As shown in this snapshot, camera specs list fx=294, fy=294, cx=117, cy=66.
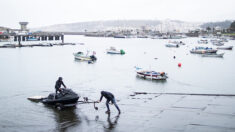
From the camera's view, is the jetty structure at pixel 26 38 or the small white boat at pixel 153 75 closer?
the small white boat at pixel 153 75

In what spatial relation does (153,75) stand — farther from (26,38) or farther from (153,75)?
(26,38)

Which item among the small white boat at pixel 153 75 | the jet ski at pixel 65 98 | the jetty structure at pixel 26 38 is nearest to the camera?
the jet ski at pixel 65 98

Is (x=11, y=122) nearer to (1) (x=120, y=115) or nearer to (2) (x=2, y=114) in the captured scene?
(2) (x=2, y=114)

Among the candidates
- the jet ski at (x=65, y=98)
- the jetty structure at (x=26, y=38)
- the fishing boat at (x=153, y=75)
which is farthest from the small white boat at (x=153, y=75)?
the jetty structure at (x=26, y=38)

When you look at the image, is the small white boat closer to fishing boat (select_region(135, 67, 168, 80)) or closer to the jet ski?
fishing boat (select_region(135, 67, 168, 80))

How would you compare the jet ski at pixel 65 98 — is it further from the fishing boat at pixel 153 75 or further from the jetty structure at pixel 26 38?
the jetty structure at pixel 26 38

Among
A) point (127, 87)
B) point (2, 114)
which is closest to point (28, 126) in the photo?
point (2, 114)

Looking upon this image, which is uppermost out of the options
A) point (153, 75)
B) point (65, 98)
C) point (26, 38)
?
point (26, 38)

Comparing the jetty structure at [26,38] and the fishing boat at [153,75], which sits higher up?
the jetty structure at [26,38]

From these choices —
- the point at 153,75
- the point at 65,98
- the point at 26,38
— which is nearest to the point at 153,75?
the point at 153,75

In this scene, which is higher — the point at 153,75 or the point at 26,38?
the point at 26,38

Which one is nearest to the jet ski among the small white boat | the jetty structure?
the small white boat

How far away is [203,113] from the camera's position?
12.9m

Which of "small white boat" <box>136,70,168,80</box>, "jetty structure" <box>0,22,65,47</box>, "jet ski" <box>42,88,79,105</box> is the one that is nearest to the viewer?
"jet ski" <box>42,88,79,105</box>
